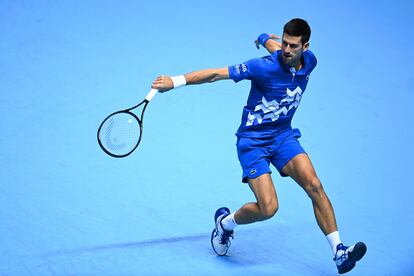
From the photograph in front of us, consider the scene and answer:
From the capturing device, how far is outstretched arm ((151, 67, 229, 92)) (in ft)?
15.7

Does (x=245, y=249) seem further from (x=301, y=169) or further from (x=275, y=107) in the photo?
(x=275, y=107)

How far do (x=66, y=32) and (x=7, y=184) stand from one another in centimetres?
286

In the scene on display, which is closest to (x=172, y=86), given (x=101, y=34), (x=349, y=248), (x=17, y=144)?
(x=349, y=248)

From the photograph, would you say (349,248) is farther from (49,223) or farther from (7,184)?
(7,184)

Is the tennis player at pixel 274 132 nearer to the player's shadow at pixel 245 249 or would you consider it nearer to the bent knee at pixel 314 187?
the bent knee at pixel 314 187

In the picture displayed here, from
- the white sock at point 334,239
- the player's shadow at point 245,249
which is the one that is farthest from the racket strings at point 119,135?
the white sock at point 334,239

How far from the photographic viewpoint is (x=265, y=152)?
5305mm

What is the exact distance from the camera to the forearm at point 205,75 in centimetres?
492

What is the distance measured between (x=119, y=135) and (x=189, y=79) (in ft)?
1.97

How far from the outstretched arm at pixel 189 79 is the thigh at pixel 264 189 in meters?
0.74

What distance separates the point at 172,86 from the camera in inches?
191

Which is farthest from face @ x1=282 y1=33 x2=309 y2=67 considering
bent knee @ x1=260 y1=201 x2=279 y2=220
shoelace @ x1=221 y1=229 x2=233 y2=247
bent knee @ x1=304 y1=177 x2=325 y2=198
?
shoelace @ x1=221 y1=229 x2=233 y2=247

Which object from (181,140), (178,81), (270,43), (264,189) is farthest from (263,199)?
(181,140)

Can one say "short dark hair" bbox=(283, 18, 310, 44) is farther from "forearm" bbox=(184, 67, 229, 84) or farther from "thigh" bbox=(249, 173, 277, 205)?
"thigh" bbox=(249, 173, 277, 205)
